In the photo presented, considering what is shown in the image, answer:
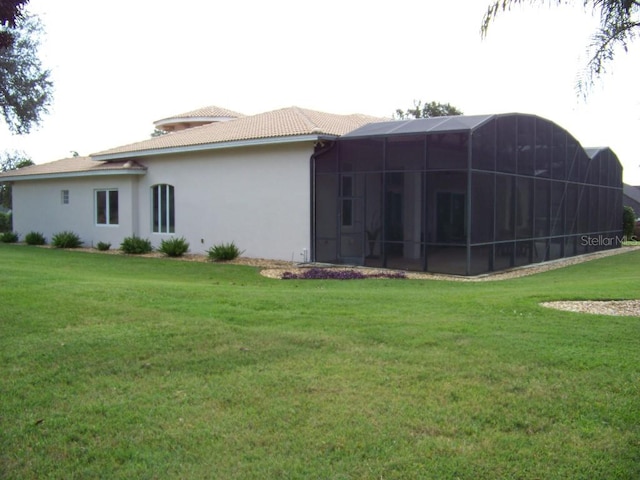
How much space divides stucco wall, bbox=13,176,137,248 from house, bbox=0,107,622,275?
0.09m

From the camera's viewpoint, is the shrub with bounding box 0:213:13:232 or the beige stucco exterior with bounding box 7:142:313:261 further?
the shrub with bounding box 0:213:13:232

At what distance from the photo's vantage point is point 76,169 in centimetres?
2675

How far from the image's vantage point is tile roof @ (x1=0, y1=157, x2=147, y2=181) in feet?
80.4

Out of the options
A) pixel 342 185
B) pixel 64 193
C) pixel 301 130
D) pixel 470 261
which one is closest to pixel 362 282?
pixel 470 261

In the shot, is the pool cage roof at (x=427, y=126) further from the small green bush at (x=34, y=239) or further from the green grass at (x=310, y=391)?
the small green bush at (x=34, y=239)

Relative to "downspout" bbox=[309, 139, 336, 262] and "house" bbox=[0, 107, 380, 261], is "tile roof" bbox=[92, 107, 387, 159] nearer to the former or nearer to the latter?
"house" bbox=[0, 107, 380, 261]

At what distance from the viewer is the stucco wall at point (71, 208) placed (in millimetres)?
25312

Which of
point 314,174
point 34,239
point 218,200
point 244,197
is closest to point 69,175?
point 34,239

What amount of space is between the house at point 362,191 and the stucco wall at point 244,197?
0.16 feet

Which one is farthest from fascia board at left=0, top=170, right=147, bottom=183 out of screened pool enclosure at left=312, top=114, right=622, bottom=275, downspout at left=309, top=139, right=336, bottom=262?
screened pool enclosure at left=312, top=114, right=622, bottom=275

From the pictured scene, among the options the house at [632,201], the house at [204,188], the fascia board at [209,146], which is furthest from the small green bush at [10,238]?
the house at [632,201]

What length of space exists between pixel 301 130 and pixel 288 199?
2.18m

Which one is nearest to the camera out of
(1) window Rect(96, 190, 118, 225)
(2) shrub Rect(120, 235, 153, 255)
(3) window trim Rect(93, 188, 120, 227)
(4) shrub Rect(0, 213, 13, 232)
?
(2) shrub Rect(120, 235, 153, 255)

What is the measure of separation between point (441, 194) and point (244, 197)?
7.23 meters
